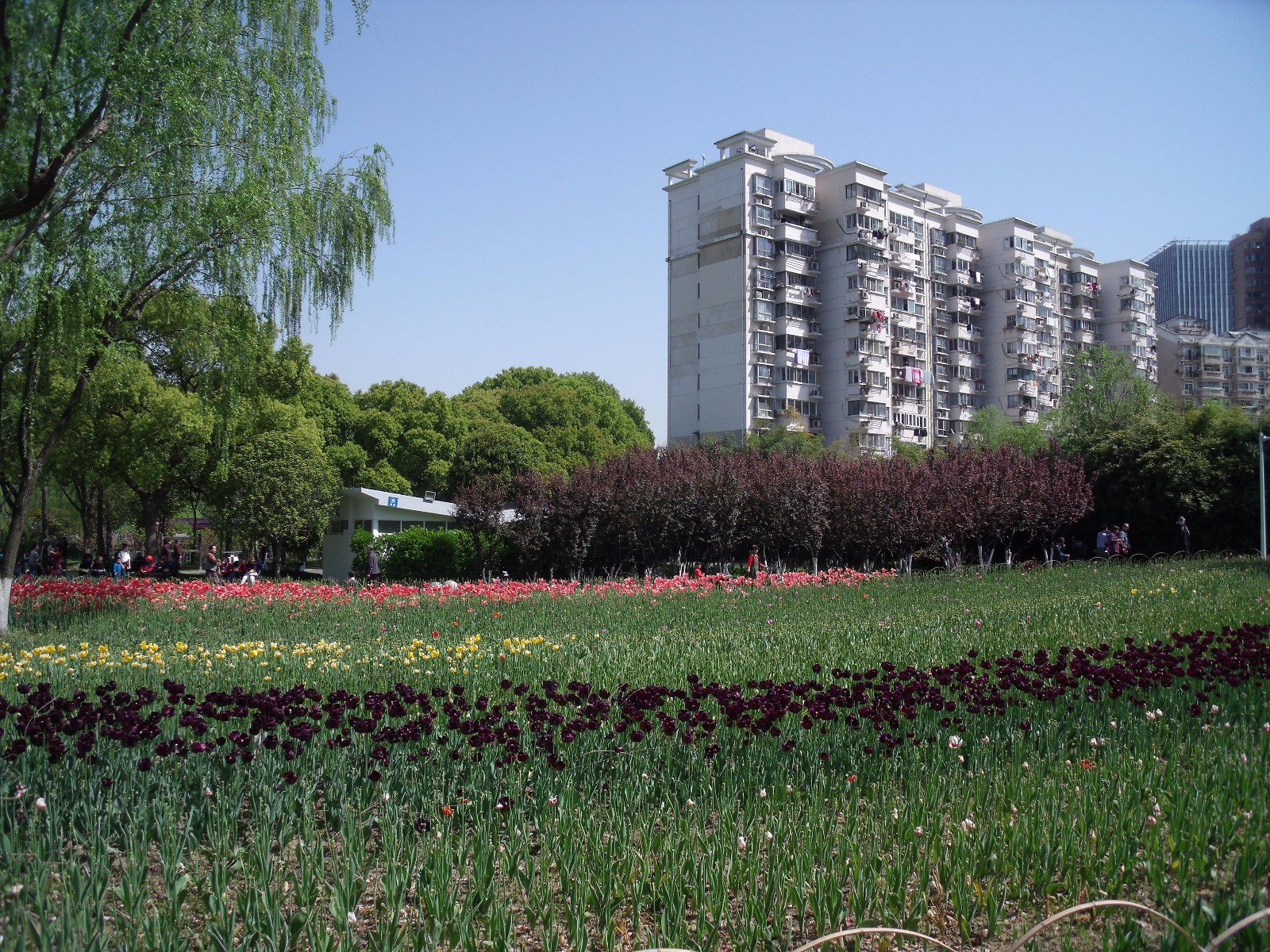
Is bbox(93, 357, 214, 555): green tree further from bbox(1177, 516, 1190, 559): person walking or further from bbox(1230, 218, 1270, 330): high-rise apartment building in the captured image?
bbox(1230, 218, 1270, 330): high-rise apartment building

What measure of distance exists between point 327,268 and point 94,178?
3.21m

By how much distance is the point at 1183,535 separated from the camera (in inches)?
1114

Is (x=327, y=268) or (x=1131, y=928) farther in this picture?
(x=327, y=268)

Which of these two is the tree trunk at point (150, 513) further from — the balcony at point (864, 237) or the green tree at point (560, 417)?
the balcony at point (864, 237)

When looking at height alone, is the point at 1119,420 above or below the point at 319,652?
above

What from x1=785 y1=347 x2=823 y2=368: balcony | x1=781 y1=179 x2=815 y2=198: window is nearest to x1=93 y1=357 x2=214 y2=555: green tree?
x1=785 y1=347 x2=823 y2=368: balcony

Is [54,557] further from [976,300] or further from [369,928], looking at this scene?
[976,300]

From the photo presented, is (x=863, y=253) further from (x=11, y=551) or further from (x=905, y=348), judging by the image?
(x=11, y=551)

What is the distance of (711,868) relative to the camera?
373 cm

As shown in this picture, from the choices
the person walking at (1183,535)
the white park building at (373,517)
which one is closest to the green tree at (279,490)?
the white park building at (373,517)

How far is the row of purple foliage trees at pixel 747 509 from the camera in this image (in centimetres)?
2592

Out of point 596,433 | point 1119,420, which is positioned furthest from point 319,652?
point 596,433

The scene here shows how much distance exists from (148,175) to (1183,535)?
28.4m

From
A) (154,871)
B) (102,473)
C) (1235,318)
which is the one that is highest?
(1235,318)
